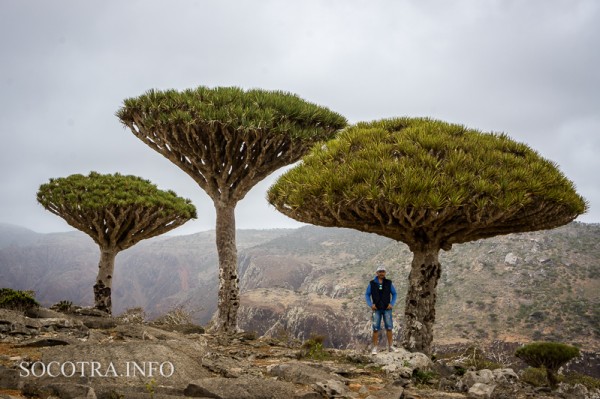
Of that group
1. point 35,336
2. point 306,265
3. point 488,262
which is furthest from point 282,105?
point 306,265

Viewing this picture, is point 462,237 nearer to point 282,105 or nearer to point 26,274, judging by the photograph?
point 282,105

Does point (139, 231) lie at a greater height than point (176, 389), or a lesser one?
greater

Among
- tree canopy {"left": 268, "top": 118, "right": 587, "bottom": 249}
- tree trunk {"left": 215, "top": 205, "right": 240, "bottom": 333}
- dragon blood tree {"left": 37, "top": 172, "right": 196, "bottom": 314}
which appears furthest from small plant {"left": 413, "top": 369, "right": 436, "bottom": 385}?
dragon blood tree {"left": 37, "top": 172, "right": 196, "bottom": 314}

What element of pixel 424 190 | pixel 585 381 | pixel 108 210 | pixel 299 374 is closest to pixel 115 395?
pixel 299 374

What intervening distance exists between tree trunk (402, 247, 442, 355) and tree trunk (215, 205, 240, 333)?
5216 millimetres

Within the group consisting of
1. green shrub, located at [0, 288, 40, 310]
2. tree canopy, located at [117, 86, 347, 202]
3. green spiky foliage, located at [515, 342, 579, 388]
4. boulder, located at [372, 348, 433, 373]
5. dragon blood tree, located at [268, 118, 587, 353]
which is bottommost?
green spiky foliage, located at [515, 342, 579, 388]

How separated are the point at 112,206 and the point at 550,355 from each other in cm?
1788

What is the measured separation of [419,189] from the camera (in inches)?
299

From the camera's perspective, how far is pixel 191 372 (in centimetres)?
513

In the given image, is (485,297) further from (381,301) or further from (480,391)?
(480,391)

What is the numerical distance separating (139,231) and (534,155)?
14.6m

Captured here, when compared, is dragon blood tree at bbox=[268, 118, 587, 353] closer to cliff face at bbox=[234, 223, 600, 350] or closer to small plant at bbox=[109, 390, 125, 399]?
small plant at bbox=[109, 390, 125, 399]

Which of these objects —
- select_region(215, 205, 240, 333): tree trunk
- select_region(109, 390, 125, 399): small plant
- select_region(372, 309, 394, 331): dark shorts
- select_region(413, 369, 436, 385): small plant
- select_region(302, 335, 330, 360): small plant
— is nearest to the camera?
select_region(109, 390, 125, 399): small plant

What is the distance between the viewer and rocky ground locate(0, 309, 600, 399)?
4359mm
